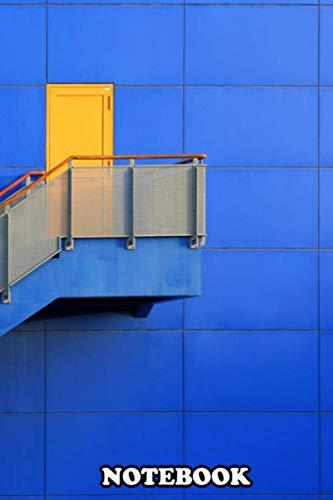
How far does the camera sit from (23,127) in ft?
57.7

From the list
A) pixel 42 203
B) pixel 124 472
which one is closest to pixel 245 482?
pixel 124 472

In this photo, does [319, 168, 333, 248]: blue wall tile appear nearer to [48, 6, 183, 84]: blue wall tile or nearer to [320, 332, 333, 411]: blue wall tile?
[320, 332, 333, 411]: blue wall tile

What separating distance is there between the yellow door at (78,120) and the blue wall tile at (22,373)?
2.70 m

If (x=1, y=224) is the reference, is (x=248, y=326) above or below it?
below

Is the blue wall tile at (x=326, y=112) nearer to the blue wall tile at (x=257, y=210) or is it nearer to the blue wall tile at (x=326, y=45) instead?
the blue wall tile at (x=326, y=45)

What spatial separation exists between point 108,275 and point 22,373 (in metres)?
3.27

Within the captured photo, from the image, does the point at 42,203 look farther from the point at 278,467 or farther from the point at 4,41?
the point at 278,467

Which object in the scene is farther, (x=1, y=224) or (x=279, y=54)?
(x=279, y=54)

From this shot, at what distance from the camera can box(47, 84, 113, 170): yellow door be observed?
57.8 feet

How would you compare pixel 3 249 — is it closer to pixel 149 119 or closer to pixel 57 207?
pixel 57 207

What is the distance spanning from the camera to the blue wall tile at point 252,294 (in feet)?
57.7

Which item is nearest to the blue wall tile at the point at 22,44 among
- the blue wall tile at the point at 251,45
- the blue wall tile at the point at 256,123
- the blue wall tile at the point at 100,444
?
the blue wall tile at the point at 251,45

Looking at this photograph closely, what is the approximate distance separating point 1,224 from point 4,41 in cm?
392

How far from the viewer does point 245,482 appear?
17.5 metres
